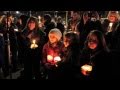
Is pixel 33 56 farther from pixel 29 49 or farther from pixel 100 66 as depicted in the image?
pixel 100 66

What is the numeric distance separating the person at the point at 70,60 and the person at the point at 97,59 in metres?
0.30

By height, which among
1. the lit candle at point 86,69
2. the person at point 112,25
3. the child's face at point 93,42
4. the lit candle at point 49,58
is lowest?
the lit candle at point 86,69

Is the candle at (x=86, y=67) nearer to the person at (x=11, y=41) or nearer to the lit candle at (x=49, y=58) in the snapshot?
the lit candle at (x=49, y=58)

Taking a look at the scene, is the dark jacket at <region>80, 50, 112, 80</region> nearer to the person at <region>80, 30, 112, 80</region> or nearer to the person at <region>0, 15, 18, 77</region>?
the person at <region>80, 30, 112, 80</region>

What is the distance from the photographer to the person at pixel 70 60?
20.2ft

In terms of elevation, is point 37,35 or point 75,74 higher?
point 37,35

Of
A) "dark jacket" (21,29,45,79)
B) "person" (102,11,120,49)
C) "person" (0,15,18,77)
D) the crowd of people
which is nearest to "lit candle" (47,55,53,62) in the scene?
the crowd of people

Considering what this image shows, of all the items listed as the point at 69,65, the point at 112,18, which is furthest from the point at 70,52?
the point at 112,18

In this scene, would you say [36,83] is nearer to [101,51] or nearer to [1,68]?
[101,51]

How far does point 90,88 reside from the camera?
5.71 meters

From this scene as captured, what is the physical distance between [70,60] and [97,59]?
747 millimetres

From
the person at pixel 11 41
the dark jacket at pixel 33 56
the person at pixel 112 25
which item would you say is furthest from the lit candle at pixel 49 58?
the person at pixel 11 41
